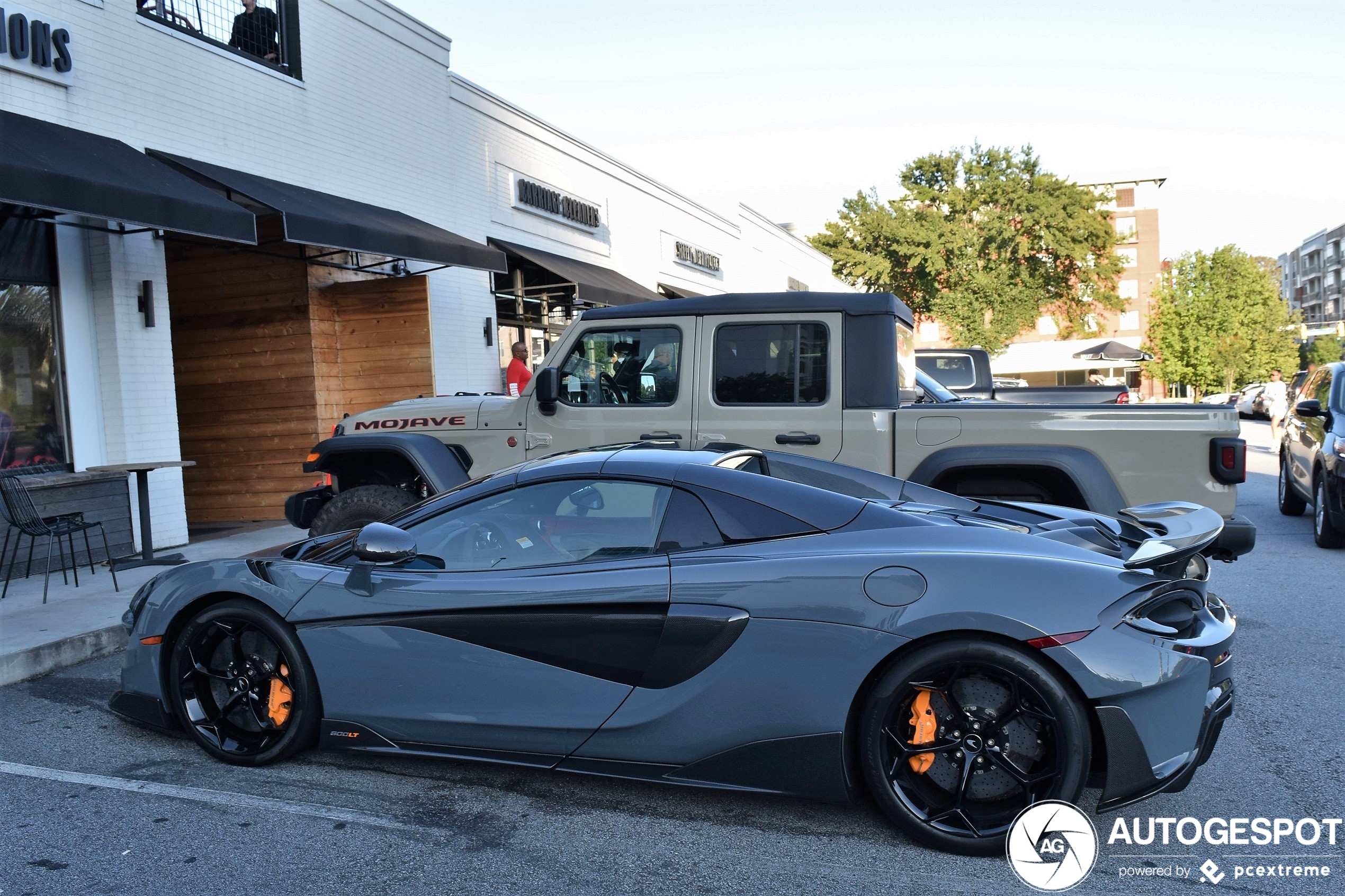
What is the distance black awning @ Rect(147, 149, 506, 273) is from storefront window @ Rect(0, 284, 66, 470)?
1.89m

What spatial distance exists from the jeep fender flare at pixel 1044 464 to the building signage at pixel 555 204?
1208 centimetres

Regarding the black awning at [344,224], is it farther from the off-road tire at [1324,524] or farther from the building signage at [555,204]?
the off-road tire at [1324,524]

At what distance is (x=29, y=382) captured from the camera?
8.81 m

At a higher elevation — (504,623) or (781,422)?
(781,422)

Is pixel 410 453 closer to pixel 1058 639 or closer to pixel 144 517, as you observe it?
pixel 144 517

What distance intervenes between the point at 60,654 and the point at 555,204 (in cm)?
1275

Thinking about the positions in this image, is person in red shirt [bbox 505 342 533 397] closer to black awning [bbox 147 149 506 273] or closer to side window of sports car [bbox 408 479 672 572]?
black awning [bbox 147 149 506 273]

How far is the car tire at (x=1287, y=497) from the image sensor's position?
36.8ft

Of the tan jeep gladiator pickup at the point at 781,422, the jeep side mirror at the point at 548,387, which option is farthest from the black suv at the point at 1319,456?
the jeep side mirror at the point at 548,387

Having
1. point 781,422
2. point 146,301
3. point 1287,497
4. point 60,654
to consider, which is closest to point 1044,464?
point 781,422

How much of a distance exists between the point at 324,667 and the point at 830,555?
2028 mm

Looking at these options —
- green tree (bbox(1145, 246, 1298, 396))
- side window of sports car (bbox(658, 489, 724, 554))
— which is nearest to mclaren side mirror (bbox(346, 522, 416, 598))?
side window of sports car (bbox(658, 489, 724, 554))

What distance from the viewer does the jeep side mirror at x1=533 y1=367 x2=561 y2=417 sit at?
20.4 feet

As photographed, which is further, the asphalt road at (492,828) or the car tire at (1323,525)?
the car tire at (1323,525)
